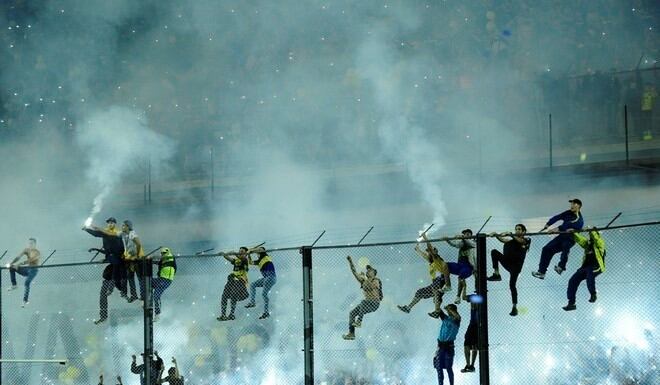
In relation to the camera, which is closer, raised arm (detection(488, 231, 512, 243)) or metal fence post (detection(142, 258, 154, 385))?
raised arm (detection(488, 231, 512, 243))

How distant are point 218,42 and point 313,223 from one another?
5437 millimetres

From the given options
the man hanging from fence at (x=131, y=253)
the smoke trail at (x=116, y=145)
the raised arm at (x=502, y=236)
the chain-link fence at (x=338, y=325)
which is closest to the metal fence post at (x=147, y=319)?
the man hanging from fence at (x=131, y=253)

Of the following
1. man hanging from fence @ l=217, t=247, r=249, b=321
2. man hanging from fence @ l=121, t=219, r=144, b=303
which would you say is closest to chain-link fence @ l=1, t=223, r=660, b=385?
man hanging from fence @ l=121, t=219, r=144, b=303

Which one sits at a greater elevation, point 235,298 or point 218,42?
point 218,42

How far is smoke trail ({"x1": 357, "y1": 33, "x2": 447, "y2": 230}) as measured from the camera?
21844mm

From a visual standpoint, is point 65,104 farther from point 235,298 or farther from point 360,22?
point 235,298

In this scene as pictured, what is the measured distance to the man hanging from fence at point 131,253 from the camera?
47.8 feet

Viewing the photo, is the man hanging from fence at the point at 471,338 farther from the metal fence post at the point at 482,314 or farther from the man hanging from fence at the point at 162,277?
the man hanging from fence at the point at 162,277

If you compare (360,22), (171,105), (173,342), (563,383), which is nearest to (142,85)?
(171,105)

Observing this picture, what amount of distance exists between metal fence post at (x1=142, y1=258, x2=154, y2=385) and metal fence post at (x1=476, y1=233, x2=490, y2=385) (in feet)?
13.7

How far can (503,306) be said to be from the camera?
21.2 metres

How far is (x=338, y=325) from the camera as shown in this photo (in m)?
19.6

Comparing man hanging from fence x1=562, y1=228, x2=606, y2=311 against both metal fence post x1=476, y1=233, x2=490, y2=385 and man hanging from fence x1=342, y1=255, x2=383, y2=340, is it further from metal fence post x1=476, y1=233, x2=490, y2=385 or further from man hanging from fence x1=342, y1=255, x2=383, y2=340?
man hanging from fence x1=342, y1=255, x2=383, y2=340

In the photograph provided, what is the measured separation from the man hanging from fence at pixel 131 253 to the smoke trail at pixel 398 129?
6.65 metres
